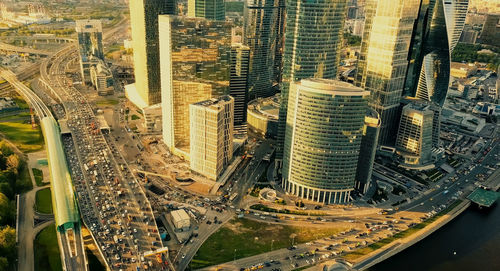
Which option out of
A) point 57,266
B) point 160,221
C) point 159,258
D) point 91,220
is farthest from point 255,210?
A: point 57,266

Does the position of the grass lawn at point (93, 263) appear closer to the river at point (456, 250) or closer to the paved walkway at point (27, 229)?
the paved walkway at point (27, 229)

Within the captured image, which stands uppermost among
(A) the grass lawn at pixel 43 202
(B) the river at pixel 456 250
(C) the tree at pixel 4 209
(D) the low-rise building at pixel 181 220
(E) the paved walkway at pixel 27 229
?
(C) the tree at pixel 4 209

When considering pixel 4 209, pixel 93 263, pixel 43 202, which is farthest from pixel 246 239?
pixel 4 209

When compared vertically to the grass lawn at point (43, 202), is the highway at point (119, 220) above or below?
above

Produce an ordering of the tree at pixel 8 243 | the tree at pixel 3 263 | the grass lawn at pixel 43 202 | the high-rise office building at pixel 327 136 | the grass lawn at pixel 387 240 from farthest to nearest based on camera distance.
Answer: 1. the grass lawn at pixel 43 202
2. the high-rise office building at pixel 327 136
3. the grass lawn at pixel 387 240
4. the tree at pixel 8 243
5. the tree at pixel 3 263

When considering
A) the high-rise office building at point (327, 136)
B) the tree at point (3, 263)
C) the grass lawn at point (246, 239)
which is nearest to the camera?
the tree at point (3, 263)

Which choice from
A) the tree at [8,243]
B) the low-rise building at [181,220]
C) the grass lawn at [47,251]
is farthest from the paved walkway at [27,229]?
the low-rise building at [181,220]

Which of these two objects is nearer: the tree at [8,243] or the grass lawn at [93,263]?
the tree at [8,243]

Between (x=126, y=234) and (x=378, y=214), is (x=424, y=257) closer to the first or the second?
(x=378, y=214)
